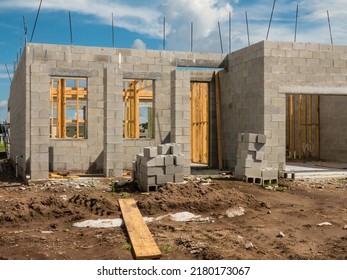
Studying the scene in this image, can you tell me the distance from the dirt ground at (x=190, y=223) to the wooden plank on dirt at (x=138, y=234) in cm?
13

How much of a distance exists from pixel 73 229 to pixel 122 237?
116cm

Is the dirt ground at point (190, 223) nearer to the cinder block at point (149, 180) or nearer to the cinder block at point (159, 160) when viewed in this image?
the cinder block at point (149, 180)

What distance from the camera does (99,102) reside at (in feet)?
44.1

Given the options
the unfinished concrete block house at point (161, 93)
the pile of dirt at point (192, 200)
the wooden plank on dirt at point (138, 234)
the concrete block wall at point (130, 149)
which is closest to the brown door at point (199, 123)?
the unfinished concrete block house at point (161, 93)

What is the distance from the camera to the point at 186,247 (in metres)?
5.67

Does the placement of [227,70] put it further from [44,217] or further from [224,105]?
[44,217]

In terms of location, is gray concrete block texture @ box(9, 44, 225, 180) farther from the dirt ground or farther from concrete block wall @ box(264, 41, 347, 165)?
concrete block wall @ box(264, 41, 347, 165)

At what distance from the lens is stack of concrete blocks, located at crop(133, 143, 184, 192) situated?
394 inches

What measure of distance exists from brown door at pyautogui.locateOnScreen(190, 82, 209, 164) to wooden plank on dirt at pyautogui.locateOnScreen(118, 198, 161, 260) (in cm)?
1073

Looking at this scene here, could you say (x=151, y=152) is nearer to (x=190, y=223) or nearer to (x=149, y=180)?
(x=149, y=180)

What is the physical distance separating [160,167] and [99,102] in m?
4.42

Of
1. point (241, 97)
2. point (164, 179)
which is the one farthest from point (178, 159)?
point (241, 97)

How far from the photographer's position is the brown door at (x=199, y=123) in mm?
18875
